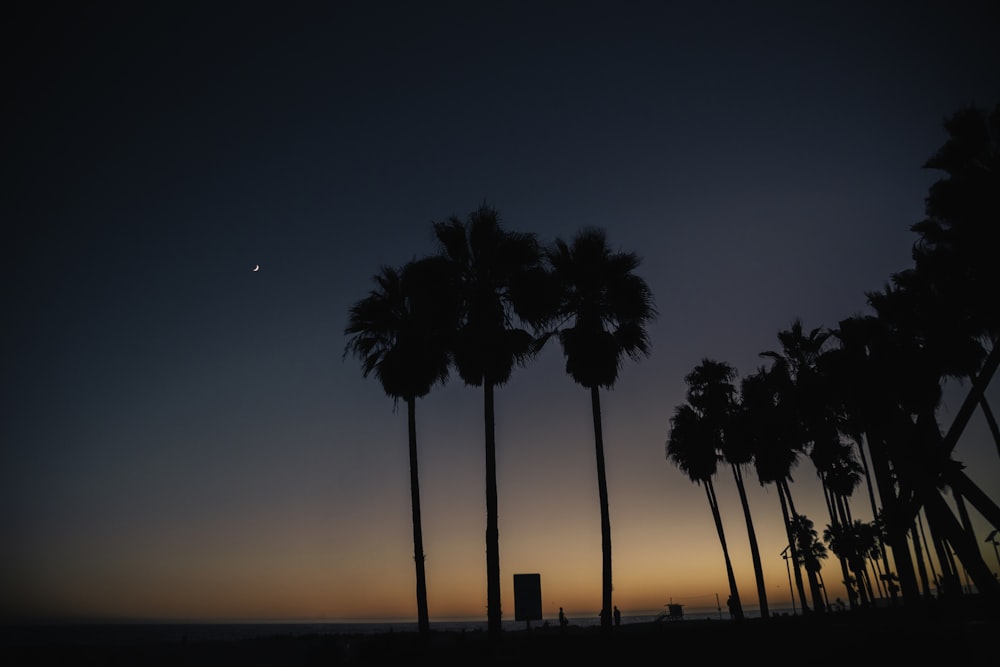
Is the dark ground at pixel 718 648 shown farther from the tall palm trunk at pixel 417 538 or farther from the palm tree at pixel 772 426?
the palm tree at pixel 772 426

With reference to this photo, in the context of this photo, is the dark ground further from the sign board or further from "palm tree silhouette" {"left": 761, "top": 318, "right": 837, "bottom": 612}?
"palm tree silhouette" {"left": 761, "top": 318, "right": 837, "bottom": 612}

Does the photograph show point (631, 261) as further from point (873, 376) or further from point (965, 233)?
point (873, 376)

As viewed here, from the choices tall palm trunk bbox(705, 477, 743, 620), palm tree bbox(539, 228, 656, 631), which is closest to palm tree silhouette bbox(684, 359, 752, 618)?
tall palm trunk bbox(705, 477, 743, 620)

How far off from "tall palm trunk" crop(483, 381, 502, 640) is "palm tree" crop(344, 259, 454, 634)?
3864 millimetres

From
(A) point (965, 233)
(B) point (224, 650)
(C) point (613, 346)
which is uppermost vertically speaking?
(A) point (965, 233)

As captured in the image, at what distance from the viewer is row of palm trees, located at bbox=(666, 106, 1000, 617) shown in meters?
17.8

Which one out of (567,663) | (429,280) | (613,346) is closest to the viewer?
(567,663)

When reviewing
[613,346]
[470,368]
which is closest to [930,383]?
[613,346]

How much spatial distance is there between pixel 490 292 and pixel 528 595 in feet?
36.1

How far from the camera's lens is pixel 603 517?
2203 centimetres

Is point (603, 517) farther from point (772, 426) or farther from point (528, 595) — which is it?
point (772, 426)

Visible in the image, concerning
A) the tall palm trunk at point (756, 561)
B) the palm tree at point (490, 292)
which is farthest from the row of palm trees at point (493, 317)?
the tall palm trunk at point (756, 561)

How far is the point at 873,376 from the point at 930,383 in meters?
2.71

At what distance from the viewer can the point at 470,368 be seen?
22.5 metres
